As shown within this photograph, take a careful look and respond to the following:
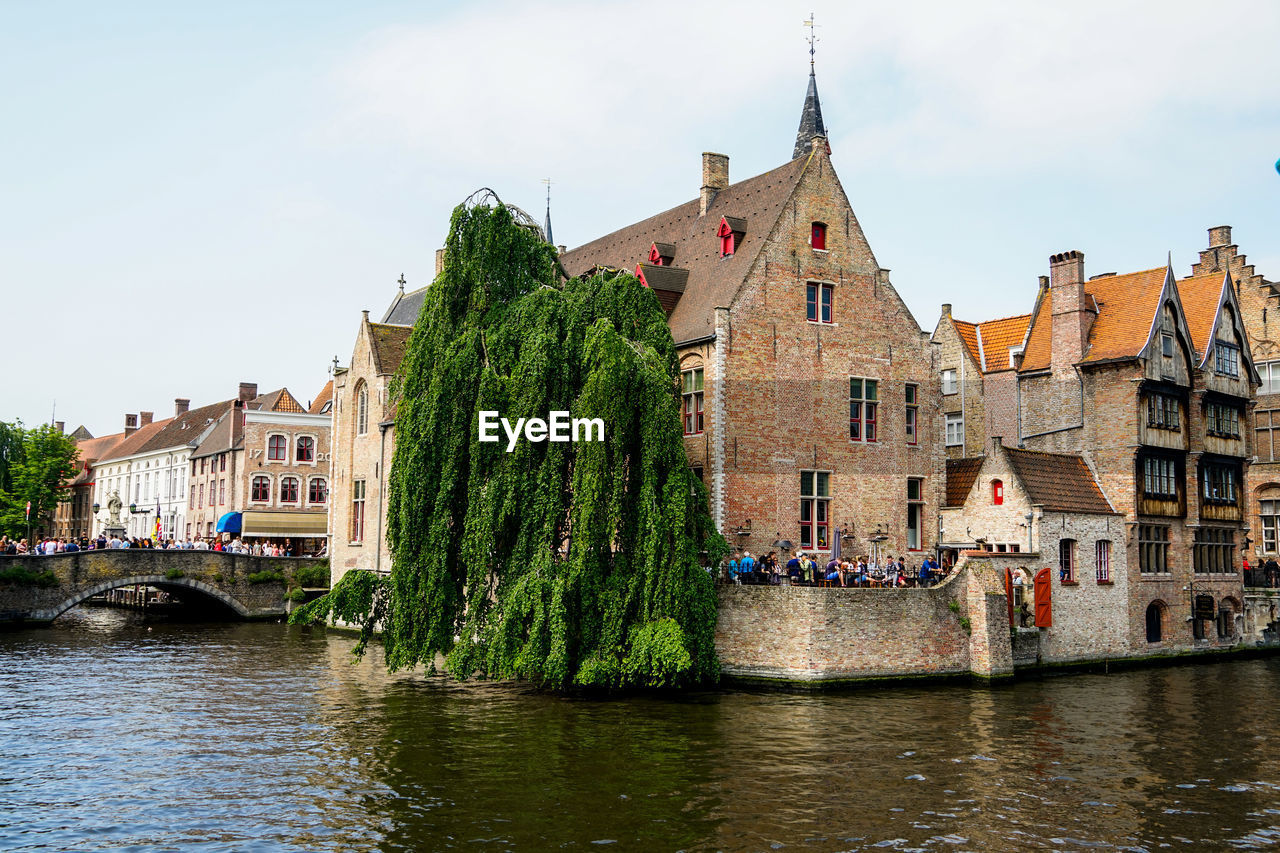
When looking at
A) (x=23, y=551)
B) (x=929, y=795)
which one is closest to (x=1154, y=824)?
(x=929, y=795)

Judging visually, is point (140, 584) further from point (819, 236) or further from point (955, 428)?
point (955, 428)

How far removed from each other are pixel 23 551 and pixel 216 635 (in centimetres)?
1152

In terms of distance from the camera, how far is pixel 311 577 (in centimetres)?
4597

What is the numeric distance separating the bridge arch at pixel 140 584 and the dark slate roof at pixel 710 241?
20467 mm

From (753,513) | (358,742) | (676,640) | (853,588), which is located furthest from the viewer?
(753,513)

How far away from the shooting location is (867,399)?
31500 millimetres

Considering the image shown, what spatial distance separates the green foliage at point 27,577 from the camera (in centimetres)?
3994

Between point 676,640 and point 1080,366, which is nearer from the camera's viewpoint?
point 676,640

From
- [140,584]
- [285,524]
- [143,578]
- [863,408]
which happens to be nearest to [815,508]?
[863,408]

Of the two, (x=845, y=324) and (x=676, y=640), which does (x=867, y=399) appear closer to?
(x=845, y=324)

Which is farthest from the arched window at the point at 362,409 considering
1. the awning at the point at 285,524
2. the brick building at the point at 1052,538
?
the brick building at the point at 1052,538

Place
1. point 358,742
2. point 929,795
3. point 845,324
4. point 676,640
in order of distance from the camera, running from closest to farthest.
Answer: point 929,795
point 358,742
point 676,640
point 845,324

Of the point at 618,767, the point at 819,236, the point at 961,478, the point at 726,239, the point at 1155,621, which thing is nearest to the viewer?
the point at 618,767

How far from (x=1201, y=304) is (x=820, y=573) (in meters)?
16.4
